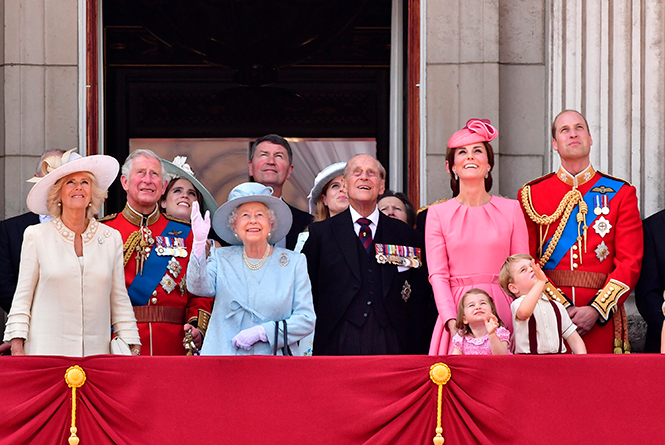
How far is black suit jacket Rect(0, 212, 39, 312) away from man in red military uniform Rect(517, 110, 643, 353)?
272cm

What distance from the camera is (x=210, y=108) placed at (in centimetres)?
1213

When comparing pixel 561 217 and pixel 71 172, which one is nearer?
pixel 71 172

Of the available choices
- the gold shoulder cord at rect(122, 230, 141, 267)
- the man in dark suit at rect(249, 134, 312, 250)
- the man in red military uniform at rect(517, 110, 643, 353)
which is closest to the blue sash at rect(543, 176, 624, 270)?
the man in red military uniform at rect(517, 110, 643, 353)

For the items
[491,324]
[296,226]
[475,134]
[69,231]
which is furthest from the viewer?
[296,226]

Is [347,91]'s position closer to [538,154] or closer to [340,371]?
[538,154]

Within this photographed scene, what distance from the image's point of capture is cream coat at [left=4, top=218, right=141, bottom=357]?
200 inches

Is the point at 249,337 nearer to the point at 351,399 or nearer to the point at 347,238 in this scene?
the point at 351,399

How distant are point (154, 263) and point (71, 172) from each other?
786mm

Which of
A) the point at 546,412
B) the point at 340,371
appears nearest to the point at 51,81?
the point at 340,371

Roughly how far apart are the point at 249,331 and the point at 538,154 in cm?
305

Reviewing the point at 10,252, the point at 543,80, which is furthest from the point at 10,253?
the point at 543,80

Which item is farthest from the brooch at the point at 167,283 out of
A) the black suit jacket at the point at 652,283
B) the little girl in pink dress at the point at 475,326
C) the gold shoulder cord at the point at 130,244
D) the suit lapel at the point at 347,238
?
the black suit jacket at the point at 652,283

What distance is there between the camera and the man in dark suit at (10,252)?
575 cm

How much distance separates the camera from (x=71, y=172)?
5.34 meters
